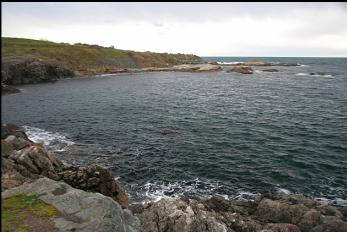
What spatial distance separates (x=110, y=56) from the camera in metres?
155

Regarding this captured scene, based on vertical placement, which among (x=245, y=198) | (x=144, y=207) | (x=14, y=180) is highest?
(x=14, y=180)

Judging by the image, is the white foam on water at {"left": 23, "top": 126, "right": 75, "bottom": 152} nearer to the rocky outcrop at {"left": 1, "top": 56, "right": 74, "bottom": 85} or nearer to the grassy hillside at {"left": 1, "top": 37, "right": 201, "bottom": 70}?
the rocky outcrop at {"left": 1, "top": 56, "right": 74, "bottom": 85}

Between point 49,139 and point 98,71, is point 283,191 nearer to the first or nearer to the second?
point 49,139

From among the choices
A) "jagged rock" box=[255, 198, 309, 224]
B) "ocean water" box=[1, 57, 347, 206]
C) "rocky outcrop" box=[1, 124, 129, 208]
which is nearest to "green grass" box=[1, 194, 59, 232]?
"rocky outcrop" box=[1, 124, 129, 208]

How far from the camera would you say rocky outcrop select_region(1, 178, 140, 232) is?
45.4 feet

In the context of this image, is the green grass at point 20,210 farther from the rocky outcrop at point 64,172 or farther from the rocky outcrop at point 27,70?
the rocky outcrop at point 27,70

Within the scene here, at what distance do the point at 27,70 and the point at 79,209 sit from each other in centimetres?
9672

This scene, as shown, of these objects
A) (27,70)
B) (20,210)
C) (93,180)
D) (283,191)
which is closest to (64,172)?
(93,180)

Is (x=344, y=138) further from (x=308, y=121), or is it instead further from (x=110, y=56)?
(x=110, y=56)

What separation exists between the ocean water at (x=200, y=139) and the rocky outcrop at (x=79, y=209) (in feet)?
40.8

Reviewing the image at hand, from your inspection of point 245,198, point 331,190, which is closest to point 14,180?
point 245,198

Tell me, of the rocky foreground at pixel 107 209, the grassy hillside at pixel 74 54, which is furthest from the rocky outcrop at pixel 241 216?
the grassy hillside at pixel 74 54

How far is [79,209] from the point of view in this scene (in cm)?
1498

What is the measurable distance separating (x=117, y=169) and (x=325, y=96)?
6476cm
